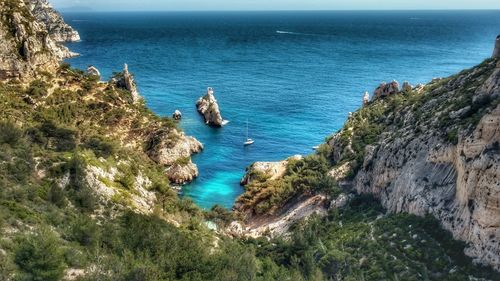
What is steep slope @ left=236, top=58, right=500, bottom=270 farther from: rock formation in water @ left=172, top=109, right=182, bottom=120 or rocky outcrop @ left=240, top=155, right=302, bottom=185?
rock formation in water @ left=172, top=109, right=182, bottom=120

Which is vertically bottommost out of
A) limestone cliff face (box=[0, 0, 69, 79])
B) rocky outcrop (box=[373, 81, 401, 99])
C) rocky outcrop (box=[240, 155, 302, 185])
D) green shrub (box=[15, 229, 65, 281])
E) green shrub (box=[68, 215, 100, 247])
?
rocky outcrop (box=[240, 155, 302, 185])

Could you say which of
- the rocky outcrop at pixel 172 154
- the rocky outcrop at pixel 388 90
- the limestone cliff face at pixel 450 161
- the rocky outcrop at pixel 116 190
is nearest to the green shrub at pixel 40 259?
the rocky outcrop at pixel 116 190

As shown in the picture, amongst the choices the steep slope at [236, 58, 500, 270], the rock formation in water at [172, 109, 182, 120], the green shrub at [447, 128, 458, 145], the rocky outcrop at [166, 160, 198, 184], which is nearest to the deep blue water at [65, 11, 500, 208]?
the rocky outcrop at [166, 160, 198, 184]

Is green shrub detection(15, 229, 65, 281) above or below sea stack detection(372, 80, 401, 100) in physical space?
below

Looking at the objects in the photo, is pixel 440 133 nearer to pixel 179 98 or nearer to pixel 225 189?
pixel 225 189

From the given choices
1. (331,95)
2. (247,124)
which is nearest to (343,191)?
(247,124)

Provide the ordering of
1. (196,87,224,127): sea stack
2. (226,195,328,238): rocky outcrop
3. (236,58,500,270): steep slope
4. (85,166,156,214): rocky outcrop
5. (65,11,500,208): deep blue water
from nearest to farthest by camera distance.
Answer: (236,58,500,270): steep slope < (85,166,156,214): rocky outcrop < (226,195,328,238): rocky outcrop < (65,11,500,208): deep blue water < (196,87,224,127): sea stack

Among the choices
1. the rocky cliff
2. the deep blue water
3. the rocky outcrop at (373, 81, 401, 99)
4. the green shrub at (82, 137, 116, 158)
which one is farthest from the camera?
the deep blue water
